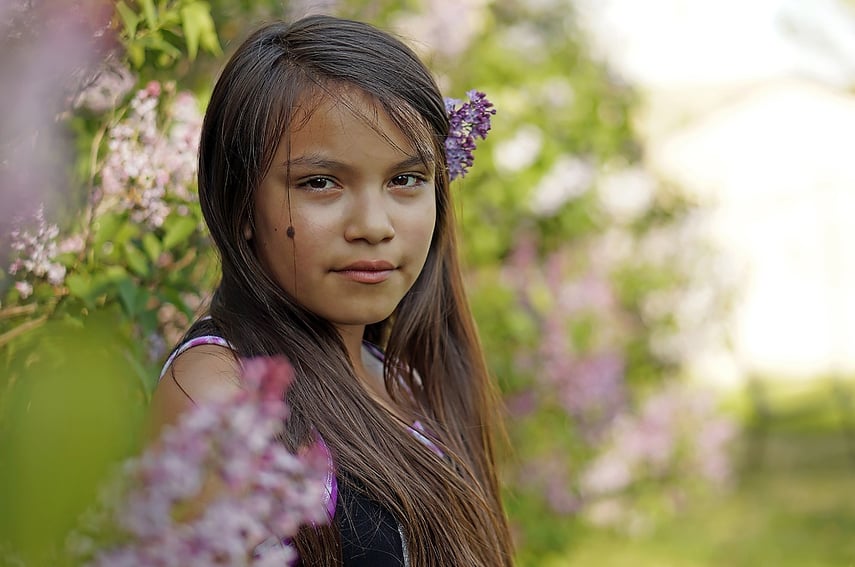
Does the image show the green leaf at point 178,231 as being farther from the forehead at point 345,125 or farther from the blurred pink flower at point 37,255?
the forehead at point 345,125

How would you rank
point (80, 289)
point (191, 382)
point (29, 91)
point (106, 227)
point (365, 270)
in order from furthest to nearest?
point (106, 227), point (80, 289), point (365, 270), point (191, 382), point (29, 91)

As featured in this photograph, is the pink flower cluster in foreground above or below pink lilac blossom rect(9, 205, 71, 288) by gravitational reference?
below

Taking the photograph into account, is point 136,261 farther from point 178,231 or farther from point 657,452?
point 657,452

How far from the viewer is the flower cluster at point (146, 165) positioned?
5.26 ft

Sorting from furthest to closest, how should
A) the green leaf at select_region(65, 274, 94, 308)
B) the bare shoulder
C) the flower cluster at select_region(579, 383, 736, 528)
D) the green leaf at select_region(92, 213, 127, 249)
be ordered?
the flower cluster at select_region(579, 383, 736, 528) < the green leaf at select_region(92, 213, 127, 249) < the green leaf at select_region(65, 274, 94, 308) < the bare shoulder

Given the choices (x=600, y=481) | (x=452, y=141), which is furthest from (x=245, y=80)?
(x=600, y=481)

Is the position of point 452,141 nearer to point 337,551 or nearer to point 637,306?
point 337,551

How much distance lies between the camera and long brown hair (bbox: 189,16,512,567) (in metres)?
1.32

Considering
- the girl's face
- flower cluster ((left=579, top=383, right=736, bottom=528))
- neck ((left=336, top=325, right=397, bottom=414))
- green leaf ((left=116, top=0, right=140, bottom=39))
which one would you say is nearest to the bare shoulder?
the girl's face

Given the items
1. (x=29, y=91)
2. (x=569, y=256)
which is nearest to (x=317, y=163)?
(x=29, y=91)

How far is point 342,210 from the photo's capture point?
51.4 inches

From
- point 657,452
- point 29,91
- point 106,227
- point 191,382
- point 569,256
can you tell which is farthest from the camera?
point 657,452

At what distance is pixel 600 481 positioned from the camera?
12.3 ft

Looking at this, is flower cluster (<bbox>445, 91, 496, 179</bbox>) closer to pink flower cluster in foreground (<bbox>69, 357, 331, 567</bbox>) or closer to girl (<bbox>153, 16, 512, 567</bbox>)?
girl (<bbox>153, 16, 512, 567</bbox>)
